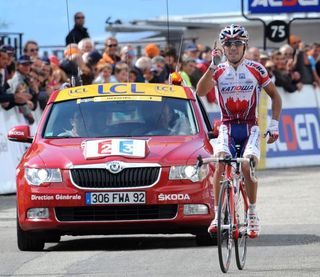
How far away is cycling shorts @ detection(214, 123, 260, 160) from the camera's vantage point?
11977mm

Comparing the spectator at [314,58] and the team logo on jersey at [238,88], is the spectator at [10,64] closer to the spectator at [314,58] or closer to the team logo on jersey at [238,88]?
the spectator at [314,58]

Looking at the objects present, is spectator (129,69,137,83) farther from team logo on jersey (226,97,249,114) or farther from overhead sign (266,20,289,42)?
team logo on jersey (226,97,249,114)

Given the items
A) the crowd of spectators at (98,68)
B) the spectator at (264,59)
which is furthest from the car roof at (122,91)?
the spectator at (264,59)

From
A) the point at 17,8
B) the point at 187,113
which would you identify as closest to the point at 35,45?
the point at 17,8

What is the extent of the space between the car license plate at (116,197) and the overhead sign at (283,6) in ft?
54.1

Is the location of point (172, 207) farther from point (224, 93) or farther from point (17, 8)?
point (17, 8)

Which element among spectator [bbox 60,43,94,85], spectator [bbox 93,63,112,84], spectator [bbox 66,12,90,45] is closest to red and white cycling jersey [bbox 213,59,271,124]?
spectator [bbox 60,43,94,85]

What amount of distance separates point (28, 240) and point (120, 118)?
5.59 ft

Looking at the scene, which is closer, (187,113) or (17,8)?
(187,113)

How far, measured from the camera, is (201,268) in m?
11.6

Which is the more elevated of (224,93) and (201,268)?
(224,93)

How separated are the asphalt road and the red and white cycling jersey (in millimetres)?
1269

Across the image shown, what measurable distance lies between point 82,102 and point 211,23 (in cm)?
2375

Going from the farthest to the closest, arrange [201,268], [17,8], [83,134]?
[17,8] → [83,134] → [201,268]
